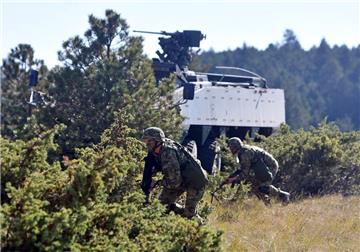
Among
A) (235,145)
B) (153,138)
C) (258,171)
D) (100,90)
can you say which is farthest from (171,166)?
(100,90)

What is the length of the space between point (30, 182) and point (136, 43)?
815 cm

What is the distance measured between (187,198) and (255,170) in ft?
11.3

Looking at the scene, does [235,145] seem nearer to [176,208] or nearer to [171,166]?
[176,208]

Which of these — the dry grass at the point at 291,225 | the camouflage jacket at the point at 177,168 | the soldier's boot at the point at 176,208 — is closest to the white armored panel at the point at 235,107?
the dry grass at the point at 291,225

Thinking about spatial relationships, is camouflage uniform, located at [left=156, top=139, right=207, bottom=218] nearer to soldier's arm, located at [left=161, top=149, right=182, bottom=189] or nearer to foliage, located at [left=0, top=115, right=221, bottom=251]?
soldier's arm, located at [left=161, top=149, right=182, bottom=189]

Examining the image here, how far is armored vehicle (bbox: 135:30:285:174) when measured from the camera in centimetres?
1449

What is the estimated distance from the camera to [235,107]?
612 inches

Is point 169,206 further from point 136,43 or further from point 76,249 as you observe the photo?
point 136,43

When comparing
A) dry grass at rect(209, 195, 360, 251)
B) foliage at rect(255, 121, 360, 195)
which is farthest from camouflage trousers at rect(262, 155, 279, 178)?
foliage at rect(255, 121, 360, 195)

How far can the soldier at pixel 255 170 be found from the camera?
1066 centimetres

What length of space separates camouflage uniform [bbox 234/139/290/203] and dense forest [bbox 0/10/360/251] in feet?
1.74

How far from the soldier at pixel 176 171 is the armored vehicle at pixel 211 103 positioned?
6310 millimetres

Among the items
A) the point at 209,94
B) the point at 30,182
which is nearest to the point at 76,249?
the point at 30,182

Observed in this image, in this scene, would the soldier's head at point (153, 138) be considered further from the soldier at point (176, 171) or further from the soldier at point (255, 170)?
the soldier at point (255, 170)
